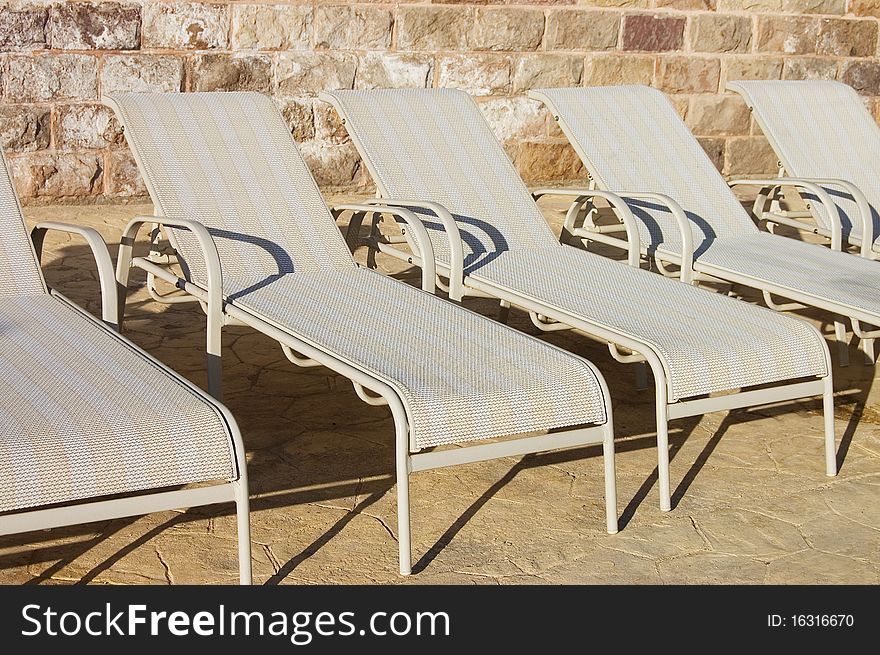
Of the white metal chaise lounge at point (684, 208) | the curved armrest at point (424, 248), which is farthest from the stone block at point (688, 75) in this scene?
the curved armrest at point (424, 248)

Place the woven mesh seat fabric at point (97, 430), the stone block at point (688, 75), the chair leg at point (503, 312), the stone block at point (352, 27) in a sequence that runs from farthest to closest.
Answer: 1. the stone block at point (688, 75)
2. the stone block at point (352, 27)
3. the chair leg at point (503, 312)
4. the woven mesh seat fabric at point (97, 430)

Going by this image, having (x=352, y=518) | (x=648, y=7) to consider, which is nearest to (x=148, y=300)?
(x=352, y=518)

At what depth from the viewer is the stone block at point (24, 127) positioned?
661 centimetres

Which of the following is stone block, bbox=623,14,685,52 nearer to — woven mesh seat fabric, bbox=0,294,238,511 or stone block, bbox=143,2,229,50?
stone block, bbox=143,2,229,50

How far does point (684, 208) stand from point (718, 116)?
3.63 metres

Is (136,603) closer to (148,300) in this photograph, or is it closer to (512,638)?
(512,638)

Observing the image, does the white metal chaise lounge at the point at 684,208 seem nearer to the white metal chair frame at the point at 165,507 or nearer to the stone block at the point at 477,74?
the white metal chair frame at the point at 165,507

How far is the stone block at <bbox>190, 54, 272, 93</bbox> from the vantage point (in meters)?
6.95

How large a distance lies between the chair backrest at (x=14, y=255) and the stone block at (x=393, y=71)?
3752mm

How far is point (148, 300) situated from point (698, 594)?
304 cm

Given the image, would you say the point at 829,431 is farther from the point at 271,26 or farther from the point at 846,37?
the point at 846,37

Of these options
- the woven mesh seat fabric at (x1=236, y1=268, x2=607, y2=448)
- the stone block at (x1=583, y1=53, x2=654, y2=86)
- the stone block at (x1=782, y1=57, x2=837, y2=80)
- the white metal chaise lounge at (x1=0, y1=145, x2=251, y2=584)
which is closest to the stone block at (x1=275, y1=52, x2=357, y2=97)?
the stone block at (x1=583, y1=53, x2=654, y2=86)

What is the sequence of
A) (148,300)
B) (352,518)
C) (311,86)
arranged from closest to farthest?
(352,518) → (148,300) → (311,86)

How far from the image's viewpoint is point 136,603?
2.65 metres
